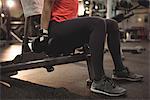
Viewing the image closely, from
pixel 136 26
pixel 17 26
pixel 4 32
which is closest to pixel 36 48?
pixel 4 32

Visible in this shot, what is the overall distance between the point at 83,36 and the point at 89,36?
0.05 m

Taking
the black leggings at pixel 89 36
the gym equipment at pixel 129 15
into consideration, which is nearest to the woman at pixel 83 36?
the black leggings at pixel 89 36

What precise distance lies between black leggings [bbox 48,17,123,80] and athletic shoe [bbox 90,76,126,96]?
34 millimetres

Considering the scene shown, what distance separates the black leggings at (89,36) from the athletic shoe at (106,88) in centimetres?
3

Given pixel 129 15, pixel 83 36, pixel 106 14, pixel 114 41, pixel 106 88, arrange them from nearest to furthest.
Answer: pixel 106 88
pixel 83 36
pixel 114 41
pixel 129 15
pixel 106 14

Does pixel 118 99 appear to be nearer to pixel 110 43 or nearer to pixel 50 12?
pixel 110 43

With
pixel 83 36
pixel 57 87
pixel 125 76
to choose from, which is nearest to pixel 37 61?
pixel 57 87

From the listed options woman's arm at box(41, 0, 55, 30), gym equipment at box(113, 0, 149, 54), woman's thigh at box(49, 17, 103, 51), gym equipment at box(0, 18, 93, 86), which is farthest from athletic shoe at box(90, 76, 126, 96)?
gym equipment at box(113, 0, 149, 54)

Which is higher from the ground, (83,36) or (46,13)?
(46,13)

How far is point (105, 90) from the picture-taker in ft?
4.36

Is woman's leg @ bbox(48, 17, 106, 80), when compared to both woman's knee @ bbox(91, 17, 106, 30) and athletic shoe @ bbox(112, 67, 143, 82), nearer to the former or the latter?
woman's knee @ bbox(91, 17, 106, 30)

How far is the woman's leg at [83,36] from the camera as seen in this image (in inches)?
53.6

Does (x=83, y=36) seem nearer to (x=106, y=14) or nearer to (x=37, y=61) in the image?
(x=37, y=61)

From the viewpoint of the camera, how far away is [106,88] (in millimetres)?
1337
